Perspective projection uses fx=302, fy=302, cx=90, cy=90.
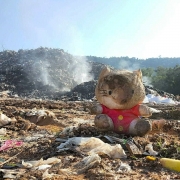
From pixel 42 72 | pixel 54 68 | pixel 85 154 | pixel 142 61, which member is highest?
pixel 142 61

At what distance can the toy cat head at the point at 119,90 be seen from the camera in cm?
456

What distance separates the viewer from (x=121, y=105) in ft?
15.2

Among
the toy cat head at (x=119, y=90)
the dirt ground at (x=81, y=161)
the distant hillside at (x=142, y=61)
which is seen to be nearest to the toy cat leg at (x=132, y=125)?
the dirt ground at (x=81, y=161)

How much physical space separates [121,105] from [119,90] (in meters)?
0.25

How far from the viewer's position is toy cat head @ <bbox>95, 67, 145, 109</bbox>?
4.56m

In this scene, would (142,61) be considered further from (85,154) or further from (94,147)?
(85,154)

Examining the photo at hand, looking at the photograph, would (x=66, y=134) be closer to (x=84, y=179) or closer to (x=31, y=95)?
(x=84, y=179)

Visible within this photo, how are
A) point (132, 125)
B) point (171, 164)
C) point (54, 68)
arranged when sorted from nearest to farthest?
point (171, 164)
point (132, 125)
point (54, 68)

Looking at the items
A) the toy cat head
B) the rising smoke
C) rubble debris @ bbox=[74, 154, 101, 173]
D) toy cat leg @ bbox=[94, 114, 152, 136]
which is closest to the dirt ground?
rubble debris @ bbox=[74, 154, 101, 173]

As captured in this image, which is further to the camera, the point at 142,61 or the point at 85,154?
the point at 142,61

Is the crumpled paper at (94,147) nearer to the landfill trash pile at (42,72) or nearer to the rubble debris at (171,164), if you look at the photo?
the rubble debris at (171,164)

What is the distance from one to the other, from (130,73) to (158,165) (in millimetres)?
1910

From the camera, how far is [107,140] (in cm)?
425

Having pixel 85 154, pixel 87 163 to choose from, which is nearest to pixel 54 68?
pixel 85 154
